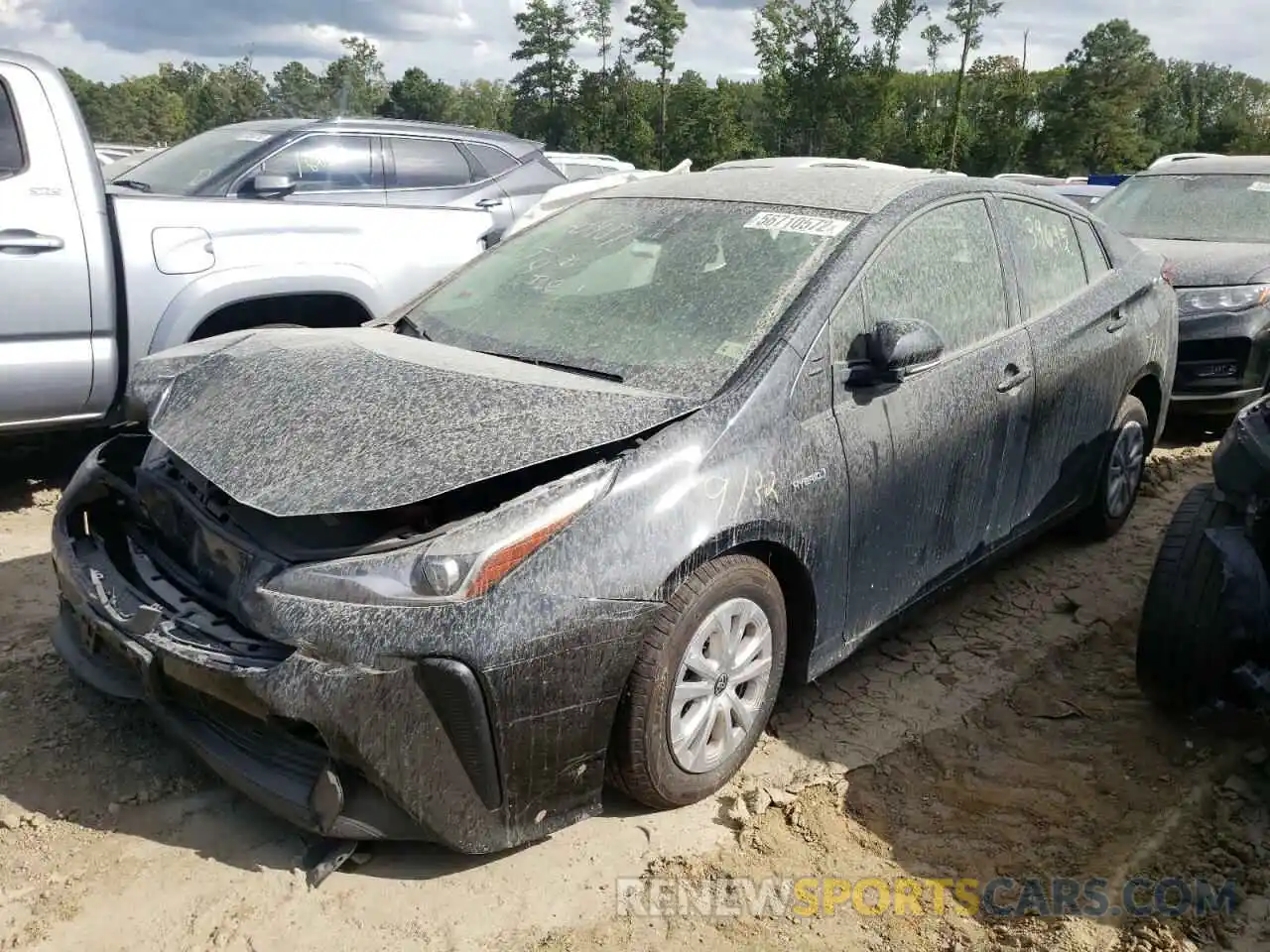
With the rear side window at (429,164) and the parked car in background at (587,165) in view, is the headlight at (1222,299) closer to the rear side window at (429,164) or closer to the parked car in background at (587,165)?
the rear side window at (429,164)

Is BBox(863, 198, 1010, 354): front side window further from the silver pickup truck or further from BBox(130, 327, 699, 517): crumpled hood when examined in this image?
the silver pickup truck

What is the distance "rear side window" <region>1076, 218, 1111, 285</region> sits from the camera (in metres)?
4.38

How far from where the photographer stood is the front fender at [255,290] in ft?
15.5

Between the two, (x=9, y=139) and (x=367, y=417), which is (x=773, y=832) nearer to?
(x=367, y=417)

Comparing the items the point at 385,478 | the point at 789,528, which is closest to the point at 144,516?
the point at 385,478

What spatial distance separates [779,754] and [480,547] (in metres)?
1.35

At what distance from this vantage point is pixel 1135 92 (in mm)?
47750

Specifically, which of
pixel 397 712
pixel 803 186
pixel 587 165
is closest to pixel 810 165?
pixel 803 186

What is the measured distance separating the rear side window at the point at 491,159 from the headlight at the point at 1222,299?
4.73 metres

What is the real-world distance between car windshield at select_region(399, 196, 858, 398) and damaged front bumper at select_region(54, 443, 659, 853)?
879mm

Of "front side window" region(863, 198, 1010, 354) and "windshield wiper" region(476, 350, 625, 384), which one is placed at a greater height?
Result: "front side window" region(863, 198, 1010, 354)

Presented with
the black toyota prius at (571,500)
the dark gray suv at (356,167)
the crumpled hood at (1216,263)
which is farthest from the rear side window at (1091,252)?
the dark gray suv at (356,167)

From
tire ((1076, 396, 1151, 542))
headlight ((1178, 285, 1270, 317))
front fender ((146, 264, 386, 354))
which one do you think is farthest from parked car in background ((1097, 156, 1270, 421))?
front fender ((146, 264, 386, 354))

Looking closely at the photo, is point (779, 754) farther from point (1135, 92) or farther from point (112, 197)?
point (1135, 92)
